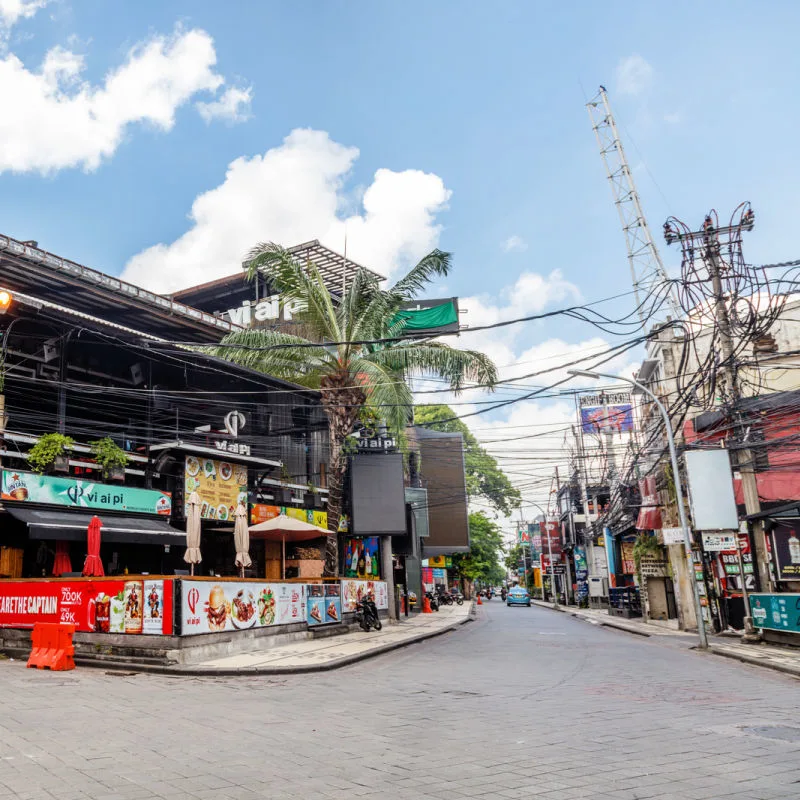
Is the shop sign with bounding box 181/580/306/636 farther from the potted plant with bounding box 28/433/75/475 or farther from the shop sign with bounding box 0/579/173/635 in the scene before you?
the potted plant with bounding box 28/433/75/475

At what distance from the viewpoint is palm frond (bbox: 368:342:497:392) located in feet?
75.7

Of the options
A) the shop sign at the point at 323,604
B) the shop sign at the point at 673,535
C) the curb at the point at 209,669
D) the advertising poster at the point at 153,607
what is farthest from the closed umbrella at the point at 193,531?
the shop sign at the point at 673,535

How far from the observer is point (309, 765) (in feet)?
21.0

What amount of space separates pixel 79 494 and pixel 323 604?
24.8 feet

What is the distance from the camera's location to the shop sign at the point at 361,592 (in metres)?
23.6

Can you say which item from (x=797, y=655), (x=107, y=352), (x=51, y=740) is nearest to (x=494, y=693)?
(x=51, y=740)

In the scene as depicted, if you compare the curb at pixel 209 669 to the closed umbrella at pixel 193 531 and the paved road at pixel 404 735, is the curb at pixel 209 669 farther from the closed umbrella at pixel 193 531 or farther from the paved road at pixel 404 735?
the closed umbrella at pixel 193 531

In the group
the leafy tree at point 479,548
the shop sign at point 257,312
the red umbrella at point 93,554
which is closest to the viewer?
the red umbrella at point 93,554

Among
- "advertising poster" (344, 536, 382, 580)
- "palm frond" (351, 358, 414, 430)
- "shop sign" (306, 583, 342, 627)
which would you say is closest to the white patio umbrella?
"shop sign" (306, 583, 342, 627)

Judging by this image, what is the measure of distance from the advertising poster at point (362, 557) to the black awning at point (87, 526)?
11591 mm

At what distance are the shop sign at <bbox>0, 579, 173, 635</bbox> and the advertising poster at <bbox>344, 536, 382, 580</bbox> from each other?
1710 cm

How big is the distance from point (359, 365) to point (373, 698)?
13.1m

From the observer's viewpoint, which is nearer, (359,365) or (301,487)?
(359,365)

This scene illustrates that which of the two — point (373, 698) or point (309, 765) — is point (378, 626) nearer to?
point (373, 698)
